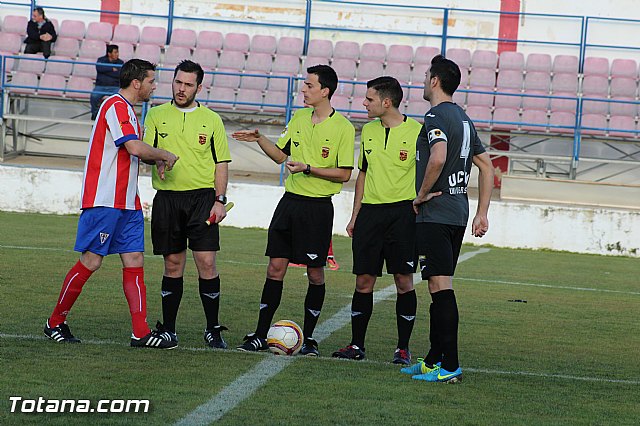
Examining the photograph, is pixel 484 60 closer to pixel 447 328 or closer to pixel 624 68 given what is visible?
pixel 624 68

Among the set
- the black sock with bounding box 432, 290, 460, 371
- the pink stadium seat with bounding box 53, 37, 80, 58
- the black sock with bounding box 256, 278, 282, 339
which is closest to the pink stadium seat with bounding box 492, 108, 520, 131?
the pink stadium seat with bounding box 53, 37, 80, 58

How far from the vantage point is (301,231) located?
6.91m

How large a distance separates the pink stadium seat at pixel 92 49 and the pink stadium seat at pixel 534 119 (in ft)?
27.2

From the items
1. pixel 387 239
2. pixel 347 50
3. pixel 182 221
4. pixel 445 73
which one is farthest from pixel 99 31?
pixel 445 73

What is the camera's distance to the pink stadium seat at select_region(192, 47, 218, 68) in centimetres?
2061

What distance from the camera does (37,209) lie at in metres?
17.2

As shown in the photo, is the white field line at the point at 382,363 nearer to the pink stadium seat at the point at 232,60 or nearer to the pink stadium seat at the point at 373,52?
the pink stadium seat at the point at 232,60

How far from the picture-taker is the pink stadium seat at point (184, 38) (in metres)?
21.1

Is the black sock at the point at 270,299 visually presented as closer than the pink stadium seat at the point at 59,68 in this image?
Yes

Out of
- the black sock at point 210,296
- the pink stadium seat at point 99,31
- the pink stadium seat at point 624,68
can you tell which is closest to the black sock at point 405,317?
the black sock at point 210,296

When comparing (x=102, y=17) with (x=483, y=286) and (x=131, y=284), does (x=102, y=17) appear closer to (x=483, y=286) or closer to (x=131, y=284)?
(x=483, y=286)

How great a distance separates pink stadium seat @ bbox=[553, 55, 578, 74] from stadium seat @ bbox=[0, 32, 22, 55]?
1060 cm

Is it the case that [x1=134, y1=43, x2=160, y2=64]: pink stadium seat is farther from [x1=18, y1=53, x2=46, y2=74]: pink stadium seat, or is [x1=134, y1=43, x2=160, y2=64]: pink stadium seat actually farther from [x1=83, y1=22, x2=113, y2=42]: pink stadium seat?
[x1=18, y1=53, x2=46, y2=74]: pink stadium seat

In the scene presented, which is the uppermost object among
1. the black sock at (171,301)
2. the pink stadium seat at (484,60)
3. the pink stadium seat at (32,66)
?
the pink stadium seat at (484,60)
